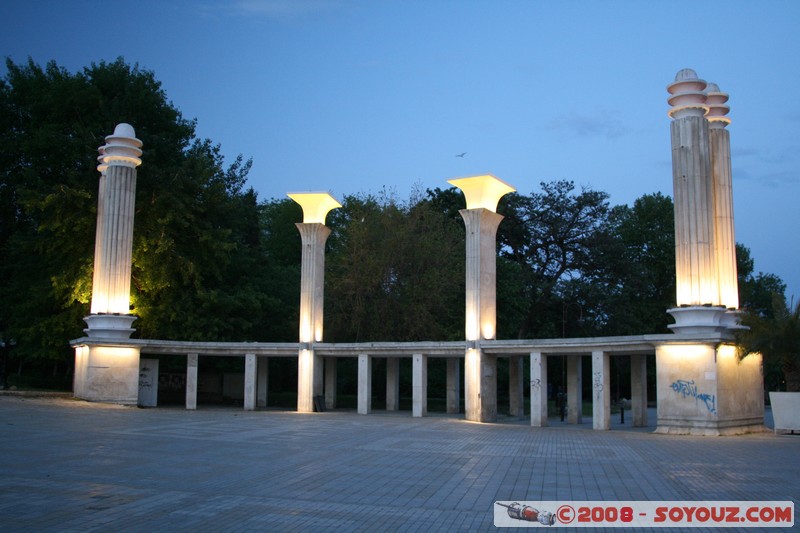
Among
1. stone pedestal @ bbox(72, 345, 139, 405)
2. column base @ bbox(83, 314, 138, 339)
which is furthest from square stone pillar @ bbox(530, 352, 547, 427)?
column base @ bbox(83, 314, 138, 339)

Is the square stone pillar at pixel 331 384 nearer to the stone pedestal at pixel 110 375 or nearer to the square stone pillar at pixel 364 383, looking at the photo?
the square stone pillar at pixel 364 383

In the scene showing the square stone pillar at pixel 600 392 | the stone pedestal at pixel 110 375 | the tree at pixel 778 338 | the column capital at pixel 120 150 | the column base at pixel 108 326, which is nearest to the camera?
the tree at pixel 778 338

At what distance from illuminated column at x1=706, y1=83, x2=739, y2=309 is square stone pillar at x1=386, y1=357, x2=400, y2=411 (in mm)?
18241

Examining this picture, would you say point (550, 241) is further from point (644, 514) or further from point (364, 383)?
point (644, 514)

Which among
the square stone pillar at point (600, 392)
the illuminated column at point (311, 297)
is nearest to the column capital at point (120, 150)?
the illuminated column at point (311, 297)

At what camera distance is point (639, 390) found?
29812 millimetres

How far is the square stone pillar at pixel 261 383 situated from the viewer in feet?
129

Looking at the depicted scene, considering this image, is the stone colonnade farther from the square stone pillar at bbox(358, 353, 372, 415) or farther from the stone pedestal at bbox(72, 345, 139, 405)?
the stone pedestal at bbox(72, 345, 139, 405)

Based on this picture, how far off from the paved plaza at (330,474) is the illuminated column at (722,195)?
5.27 m

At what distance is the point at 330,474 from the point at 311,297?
2221 cm

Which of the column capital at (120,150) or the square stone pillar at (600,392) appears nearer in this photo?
the square stone pillar at (600,392)

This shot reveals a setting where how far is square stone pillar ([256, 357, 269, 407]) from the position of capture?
129 feet

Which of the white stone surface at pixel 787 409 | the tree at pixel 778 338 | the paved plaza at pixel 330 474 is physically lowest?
the paved plaza at pixel 330 474

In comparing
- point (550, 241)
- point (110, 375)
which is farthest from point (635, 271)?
point (110, 375)
